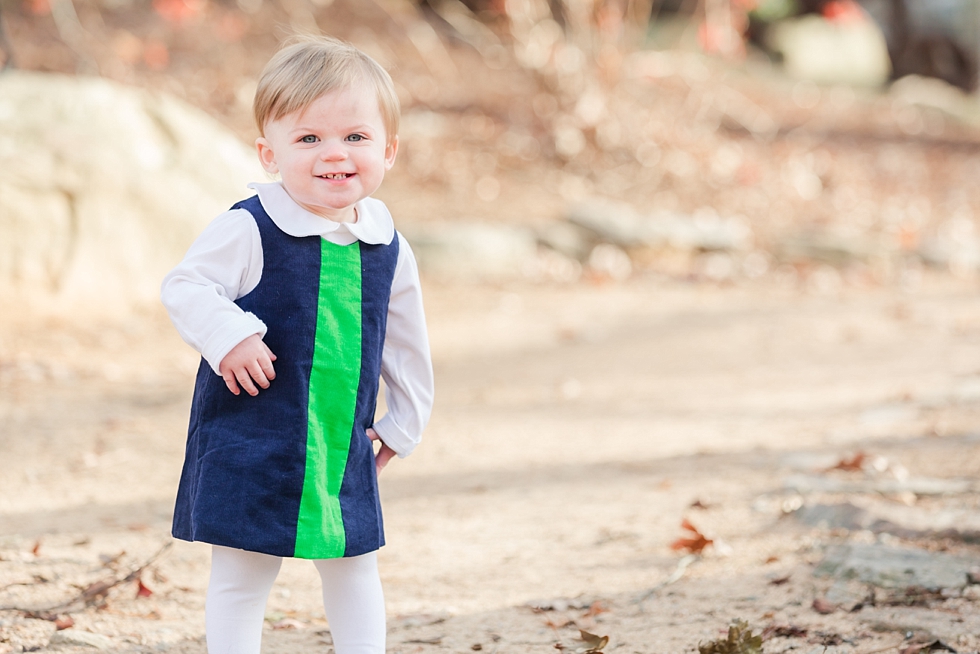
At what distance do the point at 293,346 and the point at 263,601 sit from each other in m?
0.56

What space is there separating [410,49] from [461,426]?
347 inches

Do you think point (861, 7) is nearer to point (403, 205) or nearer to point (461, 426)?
point (403, 205)

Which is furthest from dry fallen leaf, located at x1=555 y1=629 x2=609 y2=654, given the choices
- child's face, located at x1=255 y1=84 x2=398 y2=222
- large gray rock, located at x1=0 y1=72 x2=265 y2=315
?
large gray rock, located at x1=0 y1=72 x2=265 y2=315

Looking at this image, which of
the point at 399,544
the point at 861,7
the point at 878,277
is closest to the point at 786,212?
the point at 878,277

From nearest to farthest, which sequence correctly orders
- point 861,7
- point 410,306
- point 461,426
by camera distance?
point 410,306
point 461,426
point 861,7

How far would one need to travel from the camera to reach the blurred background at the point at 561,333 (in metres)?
2.96

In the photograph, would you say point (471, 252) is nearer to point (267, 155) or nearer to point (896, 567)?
point (896, 567)

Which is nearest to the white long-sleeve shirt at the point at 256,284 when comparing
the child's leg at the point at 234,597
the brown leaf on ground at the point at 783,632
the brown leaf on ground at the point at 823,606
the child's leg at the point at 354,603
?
the child's leg at the point at 354,603

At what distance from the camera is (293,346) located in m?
2.05

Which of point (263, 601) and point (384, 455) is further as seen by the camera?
point (384, 455)

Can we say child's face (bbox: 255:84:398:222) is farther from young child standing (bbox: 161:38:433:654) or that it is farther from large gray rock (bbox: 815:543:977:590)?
large gray rock (bbox: 815:543:977:590)

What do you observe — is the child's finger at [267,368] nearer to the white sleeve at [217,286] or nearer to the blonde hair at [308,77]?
the white sleeve at [217,286]

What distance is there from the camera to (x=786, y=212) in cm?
1033

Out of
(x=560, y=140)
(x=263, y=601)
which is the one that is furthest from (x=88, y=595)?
(x=560, y=140)
